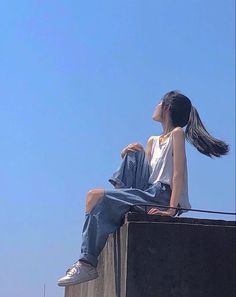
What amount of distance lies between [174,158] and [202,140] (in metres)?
0.49

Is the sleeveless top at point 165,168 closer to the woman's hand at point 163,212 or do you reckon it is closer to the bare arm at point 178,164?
the bare arm at point 178,164

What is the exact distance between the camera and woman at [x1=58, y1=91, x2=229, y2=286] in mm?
5293

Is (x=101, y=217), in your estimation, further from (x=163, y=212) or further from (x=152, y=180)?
(x=152, y=180)

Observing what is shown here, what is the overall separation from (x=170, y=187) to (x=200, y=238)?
0.69 meters

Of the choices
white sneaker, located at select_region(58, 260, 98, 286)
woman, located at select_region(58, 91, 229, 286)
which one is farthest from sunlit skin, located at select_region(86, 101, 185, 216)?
white sneaker, located at select_region(58, 260, 98, 286)

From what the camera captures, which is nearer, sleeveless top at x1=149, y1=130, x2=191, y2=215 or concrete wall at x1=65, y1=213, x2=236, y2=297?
concrete wall at x1=65, y1=213, x2=236, y2=297

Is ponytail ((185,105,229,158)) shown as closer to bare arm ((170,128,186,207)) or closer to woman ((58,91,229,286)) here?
woman ((58,91,229,286))

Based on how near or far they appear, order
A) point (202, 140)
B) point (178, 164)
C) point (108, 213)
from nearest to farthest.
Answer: point (108, 213)
point (178, 164)
point (202, 140)

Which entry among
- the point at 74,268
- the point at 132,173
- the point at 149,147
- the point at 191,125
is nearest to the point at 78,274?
the point at 74,268

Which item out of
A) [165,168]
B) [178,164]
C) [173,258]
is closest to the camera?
[173,258]

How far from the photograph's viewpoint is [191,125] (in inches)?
237

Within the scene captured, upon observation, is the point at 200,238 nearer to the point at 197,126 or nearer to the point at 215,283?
the point at 215,283

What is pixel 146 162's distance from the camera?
5883 millimetres

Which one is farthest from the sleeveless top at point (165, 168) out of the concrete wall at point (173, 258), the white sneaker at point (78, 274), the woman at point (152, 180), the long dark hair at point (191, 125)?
the white sneaker at point (78, 274)
